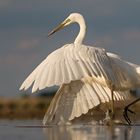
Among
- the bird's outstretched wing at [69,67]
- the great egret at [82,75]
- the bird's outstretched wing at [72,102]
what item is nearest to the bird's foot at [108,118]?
the great egret at [82,75]

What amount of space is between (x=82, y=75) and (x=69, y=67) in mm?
453

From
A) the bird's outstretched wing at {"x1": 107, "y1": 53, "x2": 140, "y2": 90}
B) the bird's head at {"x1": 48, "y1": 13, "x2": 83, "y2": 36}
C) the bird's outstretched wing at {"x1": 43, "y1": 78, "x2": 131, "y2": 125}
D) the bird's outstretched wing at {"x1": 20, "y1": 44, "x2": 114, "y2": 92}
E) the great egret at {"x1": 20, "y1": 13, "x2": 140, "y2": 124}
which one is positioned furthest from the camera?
the bird's head at {"x1": 48, "y1": 13, "x2": 83, "y2": 36}

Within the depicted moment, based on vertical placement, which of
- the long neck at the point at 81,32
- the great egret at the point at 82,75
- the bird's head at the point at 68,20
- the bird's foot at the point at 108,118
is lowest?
the bird's foot at the point at 108,118

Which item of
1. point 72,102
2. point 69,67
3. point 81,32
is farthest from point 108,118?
point 69,67

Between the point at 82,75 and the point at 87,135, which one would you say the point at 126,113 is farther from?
the point at 87,135

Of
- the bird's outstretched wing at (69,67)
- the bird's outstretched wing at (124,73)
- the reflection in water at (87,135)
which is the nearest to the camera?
the reflection in water at (87,135)

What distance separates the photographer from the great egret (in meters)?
21.1

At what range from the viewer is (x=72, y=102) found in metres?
25.0

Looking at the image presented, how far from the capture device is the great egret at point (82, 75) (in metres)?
21.1

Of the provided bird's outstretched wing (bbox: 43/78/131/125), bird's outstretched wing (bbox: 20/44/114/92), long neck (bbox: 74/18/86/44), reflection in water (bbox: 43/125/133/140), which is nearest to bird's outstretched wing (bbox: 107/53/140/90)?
bird's outstretched wing (bbox: 43/78/131/125)

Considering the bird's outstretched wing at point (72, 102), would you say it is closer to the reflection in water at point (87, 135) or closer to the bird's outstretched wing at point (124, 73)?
the bird's outstretched wing at point (124, 73)

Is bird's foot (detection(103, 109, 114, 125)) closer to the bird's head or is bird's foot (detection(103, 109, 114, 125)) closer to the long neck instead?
the long neck

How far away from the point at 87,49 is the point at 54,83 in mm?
2832

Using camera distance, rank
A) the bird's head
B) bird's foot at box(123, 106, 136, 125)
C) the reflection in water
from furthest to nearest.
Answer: the bird's head < bird's foot at box(123, 106, 136, 125) < the reflection in water
